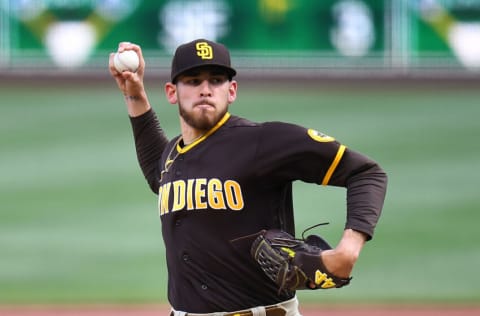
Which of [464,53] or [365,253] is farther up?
[464,53]

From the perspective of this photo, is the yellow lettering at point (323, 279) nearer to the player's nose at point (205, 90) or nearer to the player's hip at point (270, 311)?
the player's hip at point (270, 311)

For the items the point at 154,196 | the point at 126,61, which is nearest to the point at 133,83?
the point at 126,61

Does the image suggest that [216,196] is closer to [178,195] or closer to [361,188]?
[178,195]

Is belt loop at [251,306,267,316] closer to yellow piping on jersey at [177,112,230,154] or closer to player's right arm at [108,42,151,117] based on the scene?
yellow piping on jersey at [177,112,230,154]

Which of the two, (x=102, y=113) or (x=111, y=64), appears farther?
(x=102, y=113)

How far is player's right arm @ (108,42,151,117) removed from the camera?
454 centimetres

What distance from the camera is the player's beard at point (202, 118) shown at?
3961 millimetres

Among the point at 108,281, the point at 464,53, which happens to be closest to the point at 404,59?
the point at 464,53

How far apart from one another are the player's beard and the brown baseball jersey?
40 millimetres

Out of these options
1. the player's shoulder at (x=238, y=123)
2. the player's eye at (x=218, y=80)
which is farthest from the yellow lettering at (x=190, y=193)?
the player's eye at (x=218, y=80)

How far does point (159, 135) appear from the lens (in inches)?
184

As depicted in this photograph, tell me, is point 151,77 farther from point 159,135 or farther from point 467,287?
point 159,135

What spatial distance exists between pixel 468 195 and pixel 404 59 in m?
2.96

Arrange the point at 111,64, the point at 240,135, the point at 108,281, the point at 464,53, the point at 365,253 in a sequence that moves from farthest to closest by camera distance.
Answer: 1. the point at 464,53
2. the point at 365,253
3. the point at 108,281
4. the point at 111,64
5. the point at 240,135
